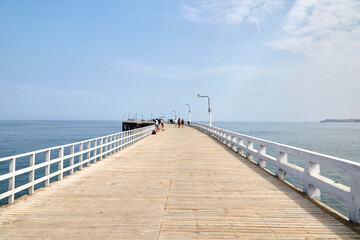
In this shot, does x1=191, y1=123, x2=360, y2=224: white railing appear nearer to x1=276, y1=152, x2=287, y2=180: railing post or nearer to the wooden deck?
x1=276, y1=152, x2=287, y2=180: railing post

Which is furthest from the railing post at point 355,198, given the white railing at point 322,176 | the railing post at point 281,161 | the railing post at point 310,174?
the railing post at point 281,161

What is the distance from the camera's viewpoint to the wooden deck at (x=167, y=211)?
4496 mm

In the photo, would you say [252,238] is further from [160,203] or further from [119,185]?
[119,185]

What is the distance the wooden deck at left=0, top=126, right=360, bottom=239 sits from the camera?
177 inches

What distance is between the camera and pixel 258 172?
32.8ft

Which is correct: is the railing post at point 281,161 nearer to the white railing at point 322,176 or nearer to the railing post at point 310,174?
the white railing at point 322,176

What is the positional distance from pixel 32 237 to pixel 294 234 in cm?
429

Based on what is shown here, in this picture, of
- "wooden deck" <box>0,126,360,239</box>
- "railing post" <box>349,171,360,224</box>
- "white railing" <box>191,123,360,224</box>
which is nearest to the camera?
"wooden deck" <box>0,126,360,239</box>

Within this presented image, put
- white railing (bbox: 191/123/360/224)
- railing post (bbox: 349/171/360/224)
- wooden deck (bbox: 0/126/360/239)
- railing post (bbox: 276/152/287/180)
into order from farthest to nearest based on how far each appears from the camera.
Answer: railing post (bbox: 276/152/287/180) → white railing (bbox: 191/123/360/224) → railing post (bbox: 349/171/360/224) → wooden deck (bbox: 0/126/360/239)

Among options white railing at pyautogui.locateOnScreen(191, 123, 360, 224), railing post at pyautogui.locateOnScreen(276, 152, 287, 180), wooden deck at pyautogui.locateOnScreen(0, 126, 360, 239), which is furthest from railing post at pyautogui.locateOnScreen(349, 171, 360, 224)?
railing post at pyautogui.locateOnScreen(276, 152, 287, 180)

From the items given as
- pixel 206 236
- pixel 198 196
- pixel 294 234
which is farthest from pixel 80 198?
pixel 294 234

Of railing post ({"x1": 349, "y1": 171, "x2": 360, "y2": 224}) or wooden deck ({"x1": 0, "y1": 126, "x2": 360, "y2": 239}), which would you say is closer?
wooden deck ({"x1": 0, "y1": 126, "x2": 360, "y2": 239})

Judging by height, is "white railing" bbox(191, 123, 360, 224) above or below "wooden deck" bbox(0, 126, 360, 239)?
above

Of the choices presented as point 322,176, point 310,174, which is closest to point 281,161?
point 310,174
